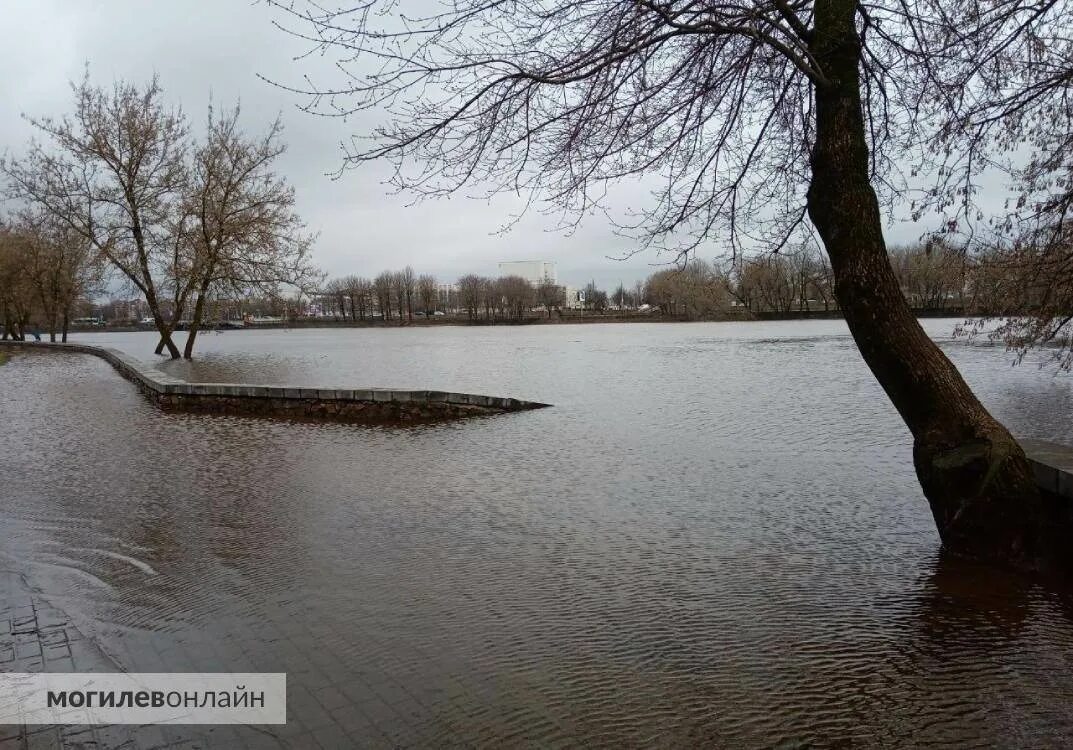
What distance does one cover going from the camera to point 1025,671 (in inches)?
152

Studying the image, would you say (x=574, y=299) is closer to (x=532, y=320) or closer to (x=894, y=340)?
(x=532, y=320)

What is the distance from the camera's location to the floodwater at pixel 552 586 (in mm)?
3449

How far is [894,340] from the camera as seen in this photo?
5.58 meters

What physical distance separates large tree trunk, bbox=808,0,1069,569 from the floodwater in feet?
1.48

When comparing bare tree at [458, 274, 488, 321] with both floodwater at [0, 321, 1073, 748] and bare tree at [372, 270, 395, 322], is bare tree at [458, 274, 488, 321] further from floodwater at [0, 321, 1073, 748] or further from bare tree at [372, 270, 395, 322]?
floodwater at [0, 321, 1073, 748]

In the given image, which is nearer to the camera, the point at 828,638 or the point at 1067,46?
the point at 828,638

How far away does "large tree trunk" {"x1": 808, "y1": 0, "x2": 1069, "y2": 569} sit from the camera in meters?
5.41

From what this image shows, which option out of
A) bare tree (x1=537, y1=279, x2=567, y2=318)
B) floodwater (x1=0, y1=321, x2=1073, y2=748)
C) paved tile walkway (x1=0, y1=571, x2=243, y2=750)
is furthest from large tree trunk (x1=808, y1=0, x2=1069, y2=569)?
bare tree (x1=537, y1=279, x2=567, y2=318)

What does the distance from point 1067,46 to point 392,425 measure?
11.3 m

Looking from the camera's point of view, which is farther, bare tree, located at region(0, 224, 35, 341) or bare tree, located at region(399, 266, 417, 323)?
bare tree, located at region(399, 266, 417, 323)

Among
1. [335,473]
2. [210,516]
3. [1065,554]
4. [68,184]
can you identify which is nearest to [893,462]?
[1065,554]

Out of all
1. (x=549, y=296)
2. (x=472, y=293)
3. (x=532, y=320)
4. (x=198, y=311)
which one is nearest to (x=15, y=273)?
(x=198, y=311)

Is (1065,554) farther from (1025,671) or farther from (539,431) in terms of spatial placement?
(539,431)

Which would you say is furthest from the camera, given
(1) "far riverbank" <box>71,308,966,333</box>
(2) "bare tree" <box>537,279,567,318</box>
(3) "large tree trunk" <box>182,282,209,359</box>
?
(2) "bare tree" <box>537,279,567,318</box>
